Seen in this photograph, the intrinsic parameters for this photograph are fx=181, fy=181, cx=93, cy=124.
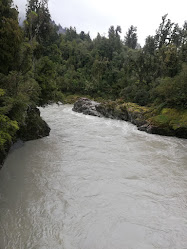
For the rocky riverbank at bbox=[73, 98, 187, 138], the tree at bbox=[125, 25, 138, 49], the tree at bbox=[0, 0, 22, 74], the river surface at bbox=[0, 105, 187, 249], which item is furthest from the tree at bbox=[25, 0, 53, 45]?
the tree at bbox=[125, 25, 138, 49]

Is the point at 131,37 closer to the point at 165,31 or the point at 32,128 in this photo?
the point at 165,31

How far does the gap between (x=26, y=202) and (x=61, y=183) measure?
135 centimetres

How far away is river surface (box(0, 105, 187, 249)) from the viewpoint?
3908 mm

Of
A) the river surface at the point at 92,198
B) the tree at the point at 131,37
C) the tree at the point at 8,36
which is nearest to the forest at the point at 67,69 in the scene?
the tree at the point at 8,36

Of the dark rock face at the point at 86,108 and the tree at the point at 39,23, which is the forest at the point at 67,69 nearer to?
the tree at the point at 39,23

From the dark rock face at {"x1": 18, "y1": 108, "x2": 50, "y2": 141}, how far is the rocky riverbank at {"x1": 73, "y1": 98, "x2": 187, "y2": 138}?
770 cm

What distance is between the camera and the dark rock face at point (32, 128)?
9.71m

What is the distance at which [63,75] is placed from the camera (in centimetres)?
4550

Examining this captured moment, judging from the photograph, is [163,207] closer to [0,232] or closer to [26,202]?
[26,202]

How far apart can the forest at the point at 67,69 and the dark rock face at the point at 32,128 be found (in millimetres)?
631

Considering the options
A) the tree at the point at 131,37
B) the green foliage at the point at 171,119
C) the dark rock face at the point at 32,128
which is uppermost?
the tree at the point at 131,37

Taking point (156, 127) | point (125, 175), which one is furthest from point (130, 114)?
point (125, 175)

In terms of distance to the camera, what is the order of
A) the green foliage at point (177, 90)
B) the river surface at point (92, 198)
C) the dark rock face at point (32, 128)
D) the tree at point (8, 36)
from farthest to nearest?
the green foliage at point (177, 90) → the dark rock face at point (32, 128) → the tree at point (8, 36) → the river surface at point (92, 198)

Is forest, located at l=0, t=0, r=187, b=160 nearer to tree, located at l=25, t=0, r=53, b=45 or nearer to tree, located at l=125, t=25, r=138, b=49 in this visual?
tree, located at l=25, t=0, r=53, b=45
